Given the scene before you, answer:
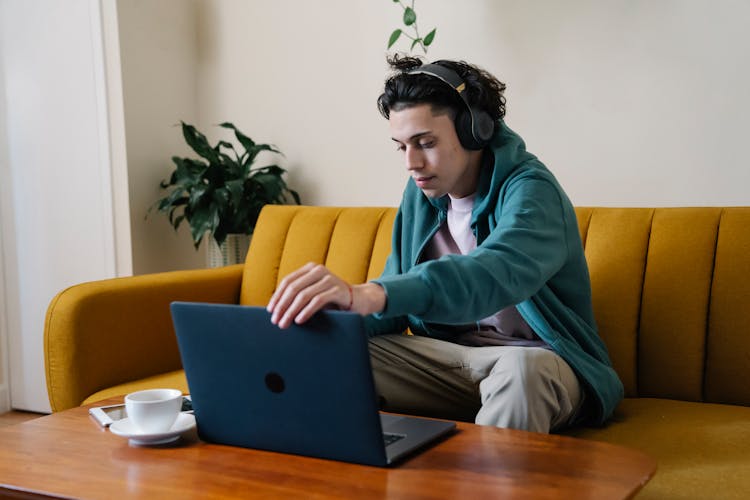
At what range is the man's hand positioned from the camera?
1.03m

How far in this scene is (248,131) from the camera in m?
3.05

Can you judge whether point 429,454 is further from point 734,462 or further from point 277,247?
point 277,247

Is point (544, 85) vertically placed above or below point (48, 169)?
above

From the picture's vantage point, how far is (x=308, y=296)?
3.40 ft

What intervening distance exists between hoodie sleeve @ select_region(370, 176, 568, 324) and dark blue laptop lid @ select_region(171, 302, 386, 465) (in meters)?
0.15

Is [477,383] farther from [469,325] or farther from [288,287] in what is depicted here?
[288,287]

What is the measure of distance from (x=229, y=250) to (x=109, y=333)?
880mm

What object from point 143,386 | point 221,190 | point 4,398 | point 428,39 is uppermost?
point 428,39

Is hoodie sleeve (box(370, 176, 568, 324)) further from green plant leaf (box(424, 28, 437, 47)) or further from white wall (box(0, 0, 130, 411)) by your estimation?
white wall (box(0, 0, 130, 411))

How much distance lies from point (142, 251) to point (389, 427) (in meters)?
1.98

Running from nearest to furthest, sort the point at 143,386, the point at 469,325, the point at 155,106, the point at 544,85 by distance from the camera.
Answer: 1. the point at 469,325
2. the point at 143,386
3. the point at 544,85
4. the point at 155,106

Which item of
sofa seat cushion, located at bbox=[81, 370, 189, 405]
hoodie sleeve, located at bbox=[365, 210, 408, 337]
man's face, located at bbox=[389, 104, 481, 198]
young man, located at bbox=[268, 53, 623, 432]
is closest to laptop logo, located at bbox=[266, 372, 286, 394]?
young man, located at bbox=[268, 53, 623, 432]

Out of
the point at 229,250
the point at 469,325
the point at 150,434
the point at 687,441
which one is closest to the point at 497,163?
the point at 469,325

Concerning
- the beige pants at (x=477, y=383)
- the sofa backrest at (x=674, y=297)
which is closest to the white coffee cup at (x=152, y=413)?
the beige pants at (x=477, y=383)
